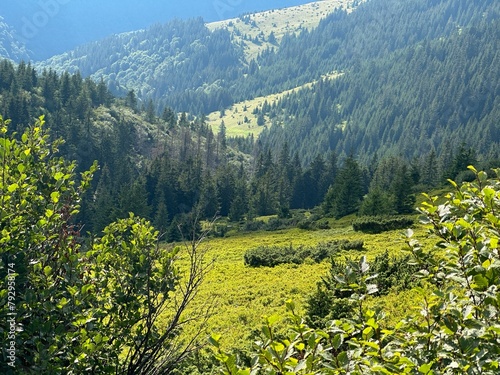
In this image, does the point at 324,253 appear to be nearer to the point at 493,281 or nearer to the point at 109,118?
the point at 493,281

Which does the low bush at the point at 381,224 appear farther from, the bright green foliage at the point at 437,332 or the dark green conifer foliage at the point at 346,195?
the bright green foliage at the point at 437,332

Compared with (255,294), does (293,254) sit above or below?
below

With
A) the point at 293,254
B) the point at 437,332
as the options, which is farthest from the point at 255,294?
the point at 437,332

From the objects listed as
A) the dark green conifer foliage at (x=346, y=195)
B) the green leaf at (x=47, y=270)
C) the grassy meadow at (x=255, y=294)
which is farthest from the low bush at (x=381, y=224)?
the green leaf at (x=47, y=270)

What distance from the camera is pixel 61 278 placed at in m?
5.35

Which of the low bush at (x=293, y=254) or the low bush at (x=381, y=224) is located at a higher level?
the low bush at (x=293, y=254)

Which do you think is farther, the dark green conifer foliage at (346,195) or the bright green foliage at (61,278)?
the dark green conifer foliage at (346,195)

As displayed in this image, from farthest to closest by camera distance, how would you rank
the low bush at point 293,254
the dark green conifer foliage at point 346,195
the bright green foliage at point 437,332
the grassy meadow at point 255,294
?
the dark green conifer foliage at point 346,195, the low bush at point 293,254, the grassy meadow at point 255,294, the bright green foliage at point 437,332

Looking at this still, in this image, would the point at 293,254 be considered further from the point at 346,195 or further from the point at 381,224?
the point at 346,195

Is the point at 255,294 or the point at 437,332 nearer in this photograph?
the point at 437,332

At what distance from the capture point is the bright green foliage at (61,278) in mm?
4715

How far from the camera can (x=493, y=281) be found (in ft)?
11.0

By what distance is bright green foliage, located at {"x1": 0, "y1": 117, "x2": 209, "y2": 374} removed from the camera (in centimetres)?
471

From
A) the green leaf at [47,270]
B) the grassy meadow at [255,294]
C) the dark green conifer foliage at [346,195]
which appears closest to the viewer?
the green leaf at [47,270]
